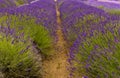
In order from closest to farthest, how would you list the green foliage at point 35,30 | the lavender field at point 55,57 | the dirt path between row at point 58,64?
the lavender field at point 55,57
the dirt path between row at point 58,64
the green foliage at point 35,30

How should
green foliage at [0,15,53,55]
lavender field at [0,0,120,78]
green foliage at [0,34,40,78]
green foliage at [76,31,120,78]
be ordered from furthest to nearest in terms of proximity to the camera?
green foliage at [0,15,53,55]
green foliage at [0,34,40,78]
lavender field at [0,0,120,78]
green foliage at [76,31,120,78]

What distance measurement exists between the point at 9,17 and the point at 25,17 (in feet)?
2.05

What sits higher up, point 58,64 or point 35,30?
point 35,30

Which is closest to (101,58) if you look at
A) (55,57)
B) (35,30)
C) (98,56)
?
(98,56)

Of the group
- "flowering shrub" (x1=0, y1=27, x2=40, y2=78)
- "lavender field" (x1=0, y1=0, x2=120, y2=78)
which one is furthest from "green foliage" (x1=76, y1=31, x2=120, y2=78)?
"flowering shrub" (x1=0, y1=27, x2=40, y2=78)

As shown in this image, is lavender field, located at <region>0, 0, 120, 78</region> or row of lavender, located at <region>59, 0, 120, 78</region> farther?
lavender field, located at <region>0, 0, 120, 78</region>

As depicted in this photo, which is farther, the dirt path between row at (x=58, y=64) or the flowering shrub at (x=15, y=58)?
the dirt path between row at (x=58, y=64)

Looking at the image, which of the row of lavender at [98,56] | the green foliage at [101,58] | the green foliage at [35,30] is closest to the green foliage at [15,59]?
the row of lavender at [98,56]

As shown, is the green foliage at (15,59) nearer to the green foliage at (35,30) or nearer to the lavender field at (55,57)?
the lavender field at (55,57)

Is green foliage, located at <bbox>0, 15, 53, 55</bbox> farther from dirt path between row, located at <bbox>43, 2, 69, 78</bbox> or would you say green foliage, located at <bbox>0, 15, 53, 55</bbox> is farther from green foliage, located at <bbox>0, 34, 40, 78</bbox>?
green foliage, located at <bbox>0, 34, 40, 78</bbox>

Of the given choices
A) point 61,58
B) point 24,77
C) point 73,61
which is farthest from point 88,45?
point 61,58

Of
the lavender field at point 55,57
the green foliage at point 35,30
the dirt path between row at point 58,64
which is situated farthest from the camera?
the green foliage at point 35,30

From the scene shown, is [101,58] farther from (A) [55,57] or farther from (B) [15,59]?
(A) [55,57]

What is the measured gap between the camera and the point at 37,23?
595 cm
